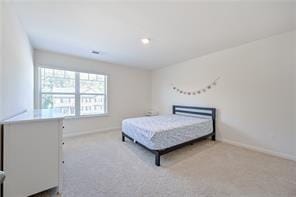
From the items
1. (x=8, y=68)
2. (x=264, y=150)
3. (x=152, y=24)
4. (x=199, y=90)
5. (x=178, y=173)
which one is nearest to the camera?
(x=8, y=68)

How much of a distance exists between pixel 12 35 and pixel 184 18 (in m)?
2.41

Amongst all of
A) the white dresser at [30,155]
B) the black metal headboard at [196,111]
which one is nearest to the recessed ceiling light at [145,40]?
the white dresser at [30,155]

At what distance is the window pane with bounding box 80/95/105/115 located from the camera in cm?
444

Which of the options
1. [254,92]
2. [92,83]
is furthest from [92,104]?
[254,92]

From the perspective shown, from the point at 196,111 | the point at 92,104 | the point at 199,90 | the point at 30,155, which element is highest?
the point at 199,90

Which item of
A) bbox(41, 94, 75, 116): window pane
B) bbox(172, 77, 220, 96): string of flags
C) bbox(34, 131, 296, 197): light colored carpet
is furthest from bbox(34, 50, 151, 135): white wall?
bbox(172, 77, 220, 96): string of flags

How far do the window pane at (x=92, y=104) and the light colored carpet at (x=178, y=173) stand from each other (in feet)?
4.71

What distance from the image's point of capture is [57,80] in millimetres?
4027

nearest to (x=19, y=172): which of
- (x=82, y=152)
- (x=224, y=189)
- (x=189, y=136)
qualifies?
(x=82, y=152)

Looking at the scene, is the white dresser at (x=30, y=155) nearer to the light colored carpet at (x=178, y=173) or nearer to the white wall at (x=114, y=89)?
the light colored carpet at (x=178, y=173)

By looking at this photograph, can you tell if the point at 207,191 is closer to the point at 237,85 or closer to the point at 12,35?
the point at 237,85

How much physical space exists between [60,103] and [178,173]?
360 cm

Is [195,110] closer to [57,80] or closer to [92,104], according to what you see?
[92,104]

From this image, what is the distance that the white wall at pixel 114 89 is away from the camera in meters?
4.01
